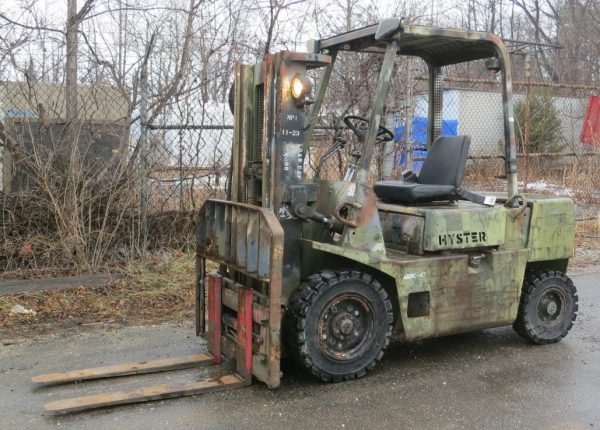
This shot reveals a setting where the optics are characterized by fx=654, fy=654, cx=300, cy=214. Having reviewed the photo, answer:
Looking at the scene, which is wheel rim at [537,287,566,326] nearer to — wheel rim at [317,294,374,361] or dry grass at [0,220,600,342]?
wheel rim at [317,294,374,361]

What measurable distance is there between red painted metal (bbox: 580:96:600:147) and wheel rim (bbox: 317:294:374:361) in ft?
33.1

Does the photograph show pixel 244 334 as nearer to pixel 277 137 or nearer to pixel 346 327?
pixel 346 327

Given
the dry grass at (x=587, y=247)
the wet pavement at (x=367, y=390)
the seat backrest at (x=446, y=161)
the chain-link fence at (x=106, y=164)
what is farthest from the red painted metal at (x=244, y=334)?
the dry grass at (x=587, y=247)

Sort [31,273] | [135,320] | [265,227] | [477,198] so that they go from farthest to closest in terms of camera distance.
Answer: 1. [31,273]
2. [135,320]
3. [477,198]
4. [265,227]

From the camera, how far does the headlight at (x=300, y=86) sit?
4.58 m

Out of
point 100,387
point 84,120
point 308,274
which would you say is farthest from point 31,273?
point 308,274

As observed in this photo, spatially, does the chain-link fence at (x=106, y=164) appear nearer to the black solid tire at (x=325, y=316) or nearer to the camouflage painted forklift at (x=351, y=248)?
the camouflage painted forklift at (x=351, y=248)

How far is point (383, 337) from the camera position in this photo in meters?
4.90

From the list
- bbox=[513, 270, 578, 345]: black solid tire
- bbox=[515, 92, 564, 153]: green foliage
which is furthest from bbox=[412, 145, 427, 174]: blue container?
bbox=[515, 92, 564, 153]: green foliage

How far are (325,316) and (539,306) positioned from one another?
228 centimetres

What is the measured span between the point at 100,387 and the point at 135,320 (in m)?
1.80

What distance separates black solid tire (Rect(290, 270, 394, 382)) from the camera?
4.60m

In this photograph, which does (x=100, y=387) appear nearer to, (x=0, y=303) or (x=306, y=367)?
(x=306, y=367)

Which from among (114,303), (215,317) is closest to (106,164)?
(114,303)
